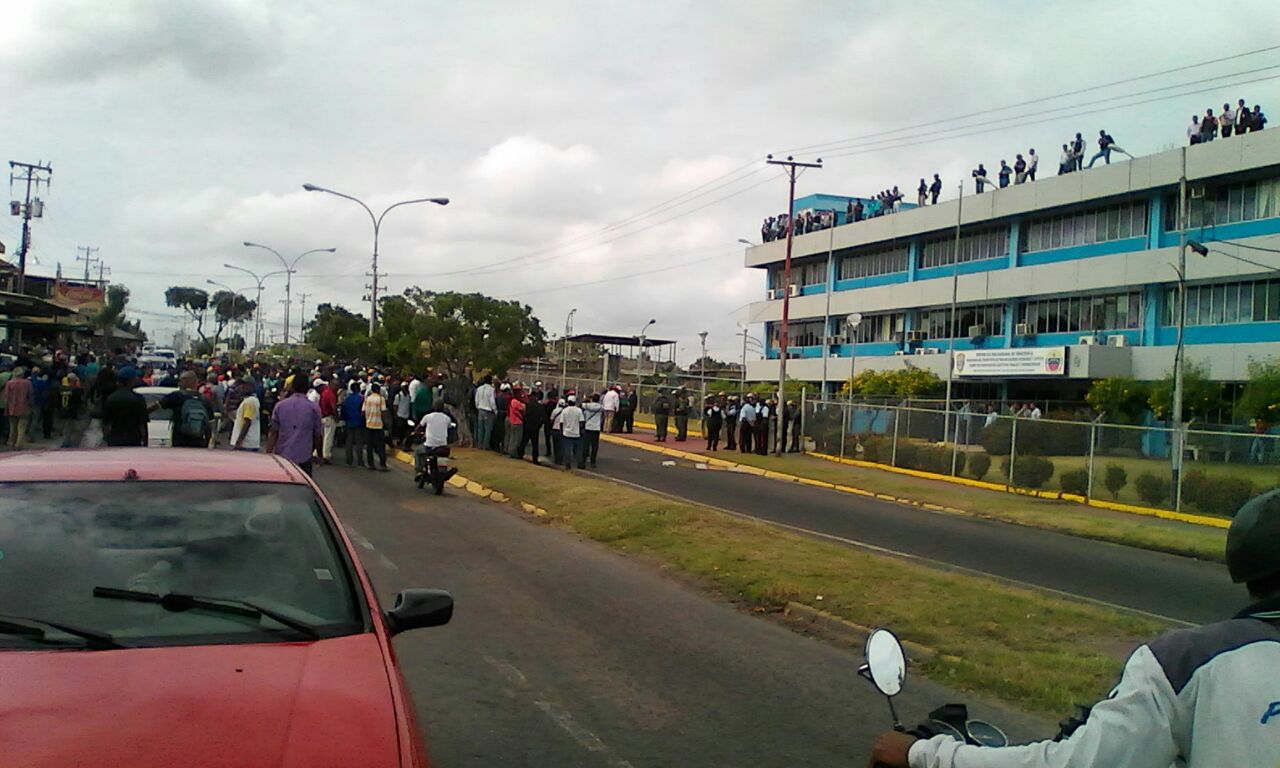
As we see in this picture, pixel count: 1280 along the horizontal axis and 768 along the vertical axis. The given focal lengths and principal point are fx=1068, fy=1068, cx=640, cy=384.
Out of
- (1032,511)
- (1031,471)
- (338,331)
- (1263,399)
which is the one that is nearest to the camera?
(1032,511)

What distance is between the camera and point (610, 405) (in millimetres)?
37156

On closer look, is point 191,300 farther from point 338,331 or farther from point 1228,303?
point 1228,303

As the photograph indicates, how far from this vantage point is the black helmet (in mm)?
2293

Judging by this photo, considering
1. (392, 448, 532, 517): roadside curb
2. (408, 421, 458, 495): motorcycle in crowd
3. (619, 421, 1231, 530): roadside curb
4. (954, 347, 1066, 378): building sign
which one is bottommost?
(619, 421, 1231, 530): roadside curb

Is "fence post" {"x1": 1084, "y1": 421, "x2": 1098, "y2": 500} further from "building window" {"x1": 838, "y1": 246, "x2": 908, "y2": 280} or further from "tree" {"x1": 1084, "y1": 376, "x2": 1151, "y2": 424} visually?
"building window" {"x1": 838, "y1": 246, "x2": 908, "y2": 280}

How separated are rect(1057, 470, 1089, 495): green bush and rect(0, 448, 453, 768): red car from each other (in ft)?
75.0

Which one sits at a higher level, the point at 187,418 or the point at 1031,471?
the point at 187,418

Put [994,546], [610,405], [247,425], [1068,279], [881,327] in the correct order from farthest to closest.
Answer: [881,327]
[1068,279]
[610,405]
[994,546]
[247,425]

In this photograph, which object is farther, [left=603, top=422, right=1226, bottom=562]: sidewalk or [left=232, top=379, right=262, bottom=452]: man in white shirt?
[left=603, top=422, right=1226, bottom=562]: sidewalk

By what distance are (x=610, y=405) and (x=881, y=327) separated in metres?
31.3

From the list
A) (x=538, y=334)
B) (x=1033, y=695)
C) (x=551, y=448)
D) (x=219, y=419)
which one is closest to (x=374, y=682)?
(x=1033, y=695)

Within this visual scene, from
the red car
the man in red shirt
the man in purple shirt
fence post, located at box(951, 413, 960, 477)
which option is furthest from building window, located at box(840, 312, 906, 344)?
the red car

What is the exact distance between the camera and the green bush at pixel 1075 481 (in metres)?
24.4

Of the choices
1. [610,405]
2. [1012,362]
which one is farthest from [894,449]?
[1012,362]
